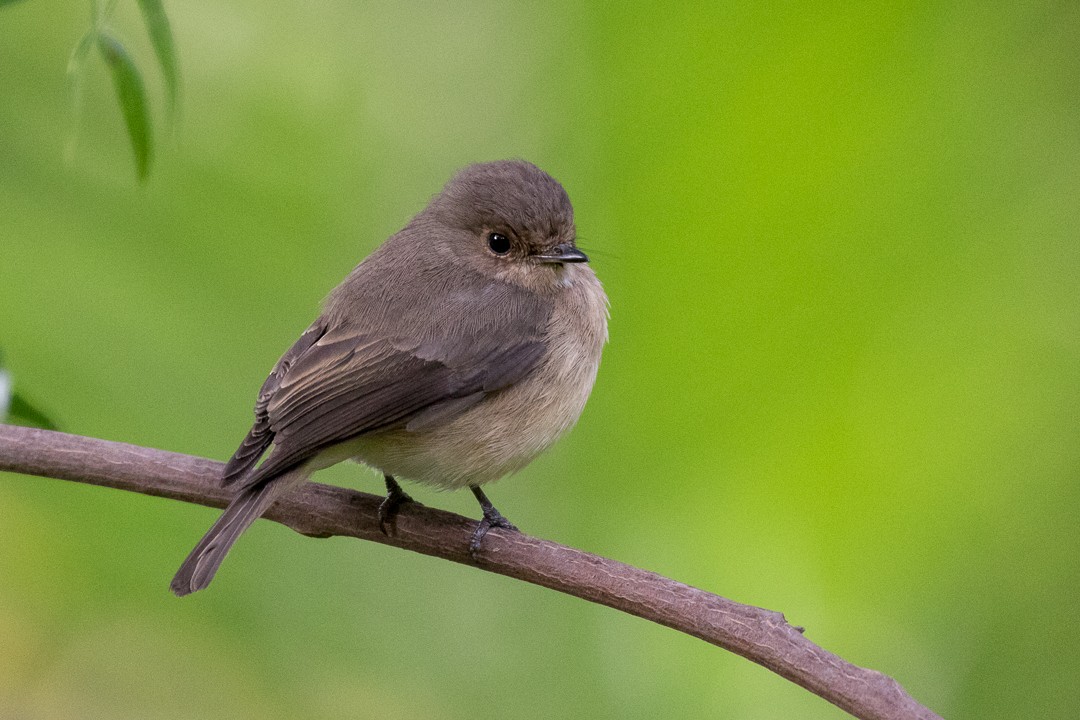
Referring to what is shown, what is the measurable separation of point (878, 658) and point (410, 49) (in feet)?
7.52

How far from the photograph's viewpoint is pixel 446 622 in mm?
3248

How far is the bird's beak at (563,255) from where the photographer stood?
3.44 m

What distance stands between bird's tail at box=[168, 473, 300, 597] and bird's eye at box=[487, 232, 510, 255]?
1044 mm

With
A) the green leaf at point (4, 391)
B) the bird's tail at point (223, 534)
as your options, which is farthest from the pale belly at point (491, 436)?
the green leaf at point (4, 391)

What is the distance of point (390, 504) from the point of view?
10.6 ft

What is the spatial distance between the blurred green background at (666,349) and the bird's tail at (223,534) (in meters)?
0.39

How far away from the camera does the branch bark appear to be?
2.39m

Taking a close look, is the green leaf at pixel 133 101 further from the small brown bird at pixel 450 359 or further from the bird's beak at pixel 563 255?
the bird's beak at pixel 563 255

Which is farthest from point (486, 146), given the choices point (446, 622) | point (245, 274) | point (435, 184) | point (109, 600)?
point (109, 600)

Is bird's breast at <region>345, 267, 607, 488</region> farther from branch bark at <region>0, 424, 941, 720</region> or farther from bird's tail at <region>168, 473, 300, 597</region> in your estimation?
bird's tail at <region>168, 473, 300, 597</region>

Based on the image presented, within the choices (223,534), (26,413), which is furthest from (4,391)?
(223,534)

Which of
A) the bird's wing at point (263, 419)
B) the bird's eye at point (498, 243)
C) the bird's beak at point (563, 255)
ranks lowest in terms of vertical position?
the bird's wing at point (263, 419)

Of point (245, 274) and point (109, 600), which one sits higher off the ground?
point (245, 274)

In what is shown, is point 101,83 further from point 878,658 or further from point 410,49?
point 878,658
